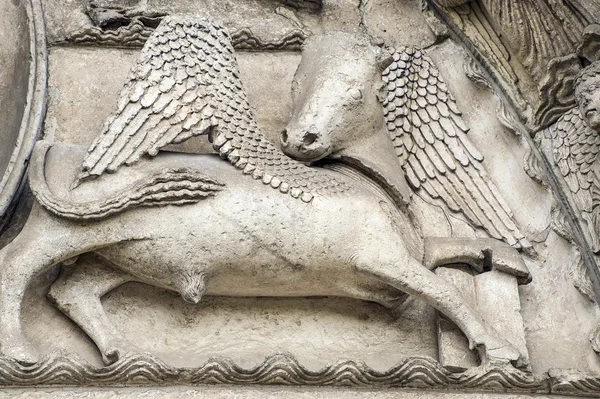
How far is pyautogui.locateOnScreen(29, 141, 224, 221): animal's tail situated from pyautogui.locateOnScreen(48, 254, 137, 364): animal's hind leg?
22 centimetres

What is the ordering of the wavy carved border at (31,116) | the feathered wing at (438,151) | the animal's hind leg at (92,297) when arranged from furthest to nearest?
the feathered wing at (438,151) → the wavy carved border at (31,116) → the animal's hind leg at (92,297)

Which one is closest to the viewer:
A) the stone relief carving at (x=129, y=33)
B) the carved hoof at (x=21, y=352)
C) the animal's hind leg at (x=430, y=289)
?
the carved hoof at (x=21, y=352)

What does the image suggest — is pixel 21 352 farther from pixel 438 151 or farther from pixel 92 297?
pixel 438 151

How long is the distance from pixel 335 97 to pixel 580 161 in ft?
2.92

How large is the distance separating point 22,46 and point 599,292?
2260 millimetres

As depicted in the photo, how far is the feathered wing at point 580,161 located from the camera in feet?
14.0

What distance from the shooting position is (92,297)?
3975 mm

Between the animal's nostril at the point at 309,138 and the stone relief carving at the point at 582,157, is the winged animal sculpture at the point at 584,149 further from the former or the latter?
the animal's nostril at the point at 309,138

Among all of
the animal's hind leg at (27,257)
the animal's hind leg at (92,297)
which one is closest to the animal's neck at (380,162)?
the animal's hind leg at (92,297)

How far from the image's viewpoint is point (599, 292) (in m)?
4.20

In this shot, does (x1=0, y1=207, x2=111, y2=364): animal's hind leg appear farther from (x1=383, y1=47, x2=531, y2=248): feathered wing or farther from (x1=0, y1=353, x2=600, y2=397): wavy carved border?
(x1=383, y1=47, x2=531, y2=248): feathered wing

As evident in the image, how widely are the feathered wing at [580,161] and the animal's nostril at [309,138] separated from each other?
888 millimetres

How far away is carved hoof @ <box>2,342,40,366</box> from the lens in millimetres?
3719

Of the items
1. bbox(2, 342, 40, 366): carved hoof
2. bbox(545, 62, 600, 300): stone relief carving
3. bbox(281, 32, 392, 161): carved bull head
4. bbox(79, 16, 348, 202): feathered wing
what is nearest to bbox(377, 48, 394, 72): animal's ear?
bbox(281, 32, 392, 161): carved bull head
